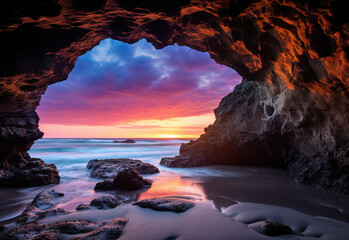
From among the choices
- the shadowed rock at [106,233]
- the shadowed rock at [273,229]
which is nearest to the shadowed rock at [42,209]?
the shadowed rock at [106,233]

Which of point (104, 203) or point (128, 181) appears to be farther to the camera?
point (128, 181)

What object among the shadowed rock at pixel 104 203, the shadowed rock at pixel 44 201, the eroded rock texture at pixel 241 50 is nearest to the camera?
the eroded rock texture at pixel 241 50

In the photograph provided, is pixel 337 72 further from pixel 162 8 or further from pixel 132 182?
pixel 132 182

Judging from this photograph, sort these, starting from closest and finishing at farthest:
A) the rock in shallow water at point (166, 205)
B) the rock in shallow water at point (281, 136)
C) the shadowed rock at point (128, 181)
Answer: the rock in shallow water at point (166, 205), the rock in shallow water at point (281, 136), the shadowed rock at point (128, 181)

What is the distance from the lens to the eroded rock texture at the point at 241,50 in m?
3.93

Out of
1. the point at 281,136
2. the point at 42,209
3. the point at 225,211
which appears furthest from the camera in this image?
the point at 281,136

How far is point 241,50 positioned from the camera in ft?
22.2

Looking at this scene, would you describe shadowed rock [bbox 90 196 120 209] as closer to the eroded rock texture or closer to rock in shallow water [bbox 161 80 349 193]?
the eroded rock texture

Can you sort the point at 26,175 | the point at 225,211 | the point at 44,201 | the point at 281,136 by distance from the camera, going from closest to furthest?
the point at 225,211 < the point at 44,201 < the point at 26,175 < the point at 281,136

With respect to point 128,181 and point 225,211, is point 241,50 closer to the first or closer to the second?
point 225,211

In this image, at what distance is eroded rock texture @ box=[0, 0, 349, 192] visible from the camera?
12.9 ft

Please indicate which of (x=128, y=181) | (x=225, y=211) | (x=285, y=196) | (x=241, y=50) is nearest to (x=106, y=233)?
(x=225, y=211)

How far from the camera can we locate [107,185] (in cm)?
646

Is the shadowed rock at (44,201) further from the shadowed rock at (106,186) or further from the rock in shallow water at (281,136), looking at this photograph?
the rock in shallow water at (281,136)
